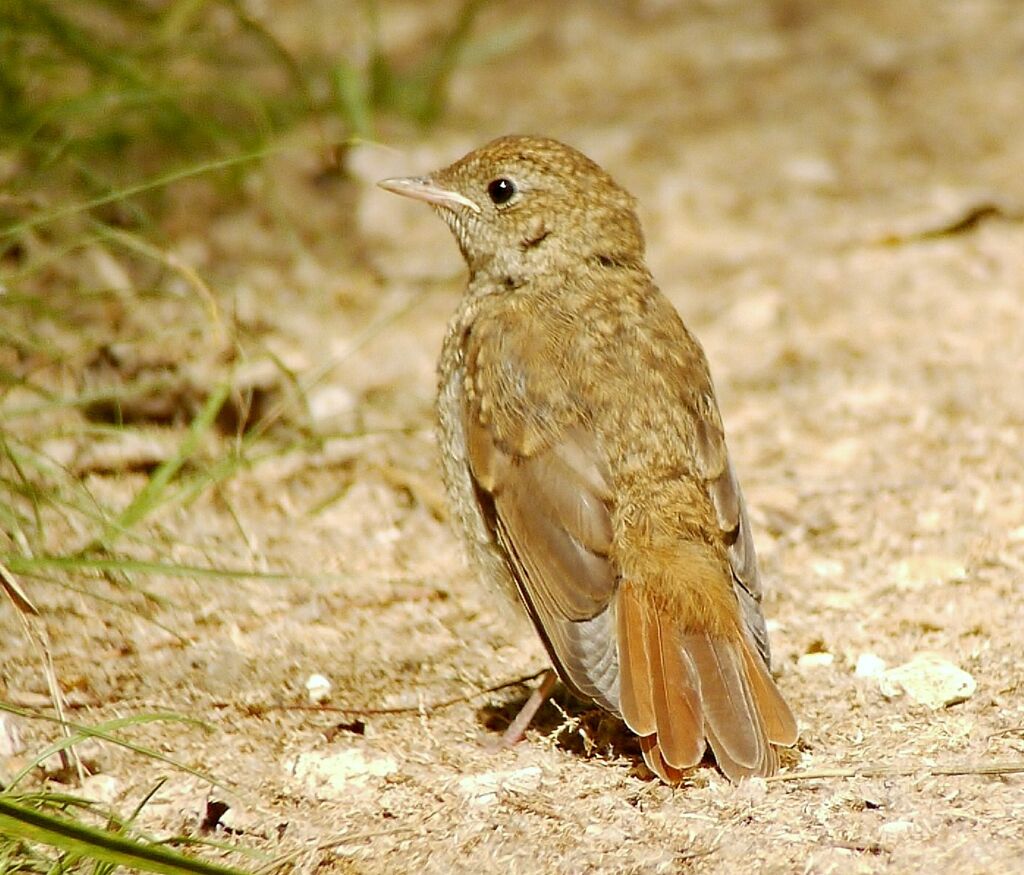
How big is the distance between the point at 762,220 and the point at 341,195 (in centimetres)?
190

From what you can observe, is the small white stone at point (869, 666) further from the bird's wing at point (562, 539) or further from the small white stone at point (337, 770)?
the small white stone at point (337, 770)

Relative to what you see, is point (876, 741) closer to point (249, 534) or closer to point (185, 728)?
point (185, 728)

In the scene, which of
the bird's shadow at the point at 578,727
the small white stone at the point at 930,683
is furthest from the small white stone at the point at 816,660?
the bird's shadow at the point at 578,727

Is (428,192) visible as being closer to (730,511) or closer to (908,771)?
(730,511)

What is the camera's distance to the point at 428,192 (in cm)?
466

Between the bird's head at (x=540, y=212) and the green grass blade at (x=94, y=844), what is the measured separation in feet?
6.79

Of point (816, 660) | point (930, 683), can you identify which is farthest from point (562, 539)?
point (930, 683)

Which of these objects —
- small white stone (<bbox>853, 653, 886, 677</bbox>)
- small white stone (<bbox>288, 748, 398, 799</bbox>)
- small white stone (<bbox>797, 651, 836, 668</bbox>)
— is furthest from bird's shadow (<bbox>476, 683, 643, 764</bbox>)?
small white stone (<bbox>853, 653, 886, 677</bbox>)

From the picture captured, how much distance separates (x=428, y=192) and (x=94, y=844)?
7.62 ft

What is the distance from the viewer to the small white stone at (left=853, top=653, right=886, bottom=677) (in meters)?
3.98

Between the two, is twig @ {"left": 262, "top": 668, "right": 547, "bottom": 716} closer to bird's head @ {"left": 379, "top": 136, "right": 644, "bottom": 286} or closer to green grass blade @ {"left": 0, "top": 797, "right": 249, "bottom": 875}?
green grass blade @ {"left": 0, "top": 797, "right": 249, "bottom": 875}

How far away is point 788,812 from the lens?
3303 millimetres

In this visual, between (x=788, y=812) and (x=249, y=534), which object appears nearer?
(x=788, y=812)

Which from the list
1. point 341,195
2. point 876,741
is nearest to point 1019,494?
point 876,741
